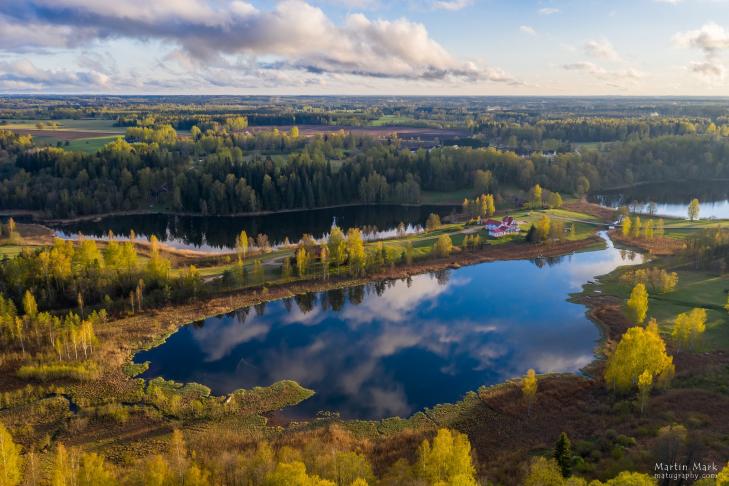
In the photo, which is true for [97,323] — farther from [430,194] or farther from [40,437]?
[430,194]

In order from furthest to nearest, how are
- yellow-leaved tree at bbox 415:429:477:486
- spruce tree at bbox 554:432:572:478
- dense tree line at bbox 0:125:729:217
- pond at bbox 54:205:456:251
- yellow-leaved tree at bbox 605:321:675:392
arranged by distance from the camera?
1. dense tree line at bbox 0:125:729:217
2. pond at bbox 54:205:456:251
3. yellow-leaved tree at bbox 605:321:675:392
4. spruce tree at bbox 554:432:572:478
5. yellow-leaved tree at bbox 415:429:477:486

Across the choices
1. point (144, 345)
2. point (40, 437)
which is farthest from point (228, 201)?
point (40, 437)

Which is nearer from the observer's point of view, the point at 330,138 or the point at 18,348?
the point at 18,348

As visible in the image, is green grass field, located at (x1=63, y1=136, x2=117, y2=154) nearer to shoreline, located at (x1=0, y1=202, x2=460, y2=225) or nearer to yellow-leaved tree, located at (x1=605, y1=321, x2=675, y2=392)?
shoreline, located at (x1=0, y1=202, x2=460, y2=225)

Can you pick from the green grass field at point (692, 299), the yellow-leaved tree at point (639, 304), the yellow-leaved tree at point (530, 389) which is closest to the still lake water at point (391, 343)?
the yellow-leaved tree at point (639, 304)

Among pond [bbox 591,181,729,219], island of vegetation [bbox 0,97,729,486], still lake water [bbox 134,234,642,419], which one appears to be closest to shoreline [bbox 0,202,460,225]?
island of vegetation [bbox 0,97,729,486]

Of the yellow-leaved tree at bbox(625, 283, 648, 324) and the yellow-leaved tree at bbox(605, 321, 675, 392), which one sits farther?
the yellow-leaved tree at bbox(625, 283, 648, 324)

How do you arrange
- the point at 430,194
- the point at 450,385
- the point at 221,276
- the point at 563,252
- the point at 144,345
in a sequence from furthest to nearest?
the point at 430,194 < the point at 563,252 < the point at 221,276 < the point at 144,345 < the point at 450,385
